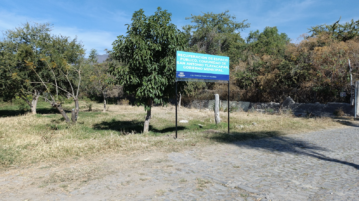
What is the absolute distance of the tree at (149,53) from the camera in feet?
34.9

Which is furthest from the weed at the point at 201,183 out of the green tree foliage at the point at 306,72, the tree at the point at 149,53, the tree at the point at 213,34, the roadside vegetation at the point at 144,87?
the tree at the point at 213,34

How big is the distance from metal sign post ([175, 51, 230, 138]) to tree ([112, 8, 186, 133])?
143cm

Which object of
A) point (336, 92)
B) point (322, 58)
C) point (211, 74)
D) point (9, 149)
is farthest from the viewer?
point (322, 58)

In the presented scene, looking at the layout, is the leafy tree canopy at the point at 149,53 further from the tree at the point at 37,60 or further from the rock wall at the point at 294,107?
the rock wall at the point at 294,107

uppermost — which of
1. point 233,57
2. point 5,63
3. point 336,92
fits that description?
point 233,57

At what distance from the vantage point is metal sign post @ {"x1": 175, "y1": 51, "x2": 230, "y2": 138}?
9.34 meters

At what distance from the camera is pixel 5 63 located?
728 inches

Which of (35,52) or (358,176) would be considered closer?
(358,176)

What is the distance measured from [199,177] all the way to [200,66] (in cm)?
548

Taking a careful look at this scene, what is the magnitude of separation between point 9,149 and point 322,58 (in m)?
19.7

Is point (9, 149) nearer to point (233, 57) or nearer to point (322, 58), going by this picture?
point (322, 58)

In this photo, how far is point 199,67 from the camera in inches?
385

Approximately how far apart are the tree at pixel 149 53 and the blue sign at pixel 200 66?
1426 millimetres

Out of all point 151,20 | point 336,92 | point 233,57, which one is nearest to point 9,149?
point 151,20
